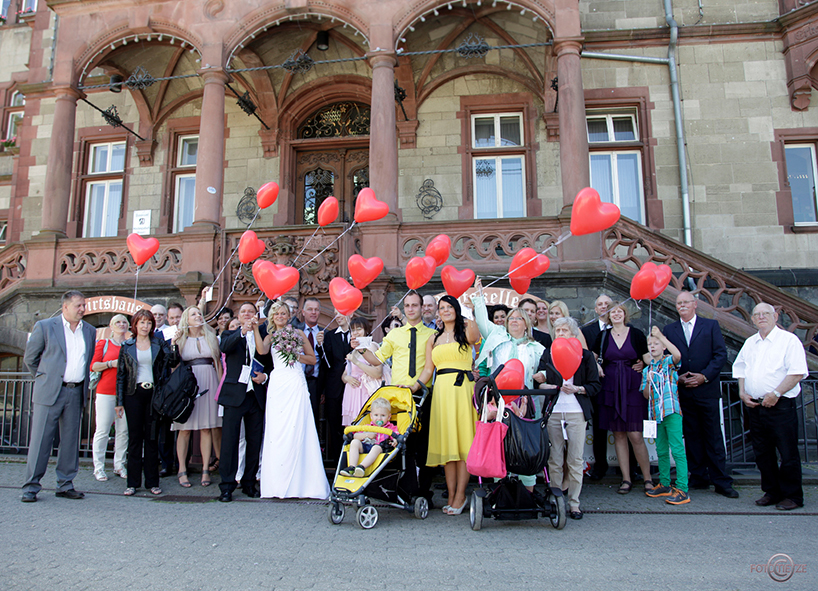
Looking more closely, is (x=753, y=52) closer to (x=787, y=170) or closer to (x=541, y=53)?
(x=787, y=170)

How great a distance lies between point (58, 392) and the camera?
19.9ft

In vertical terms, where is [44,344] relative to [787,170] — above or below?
below

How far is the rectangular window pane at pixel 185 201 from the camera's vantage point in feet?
46.2

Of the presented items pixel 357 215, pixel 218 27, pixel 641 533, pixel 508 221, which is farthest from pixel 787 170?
pixel 218 27

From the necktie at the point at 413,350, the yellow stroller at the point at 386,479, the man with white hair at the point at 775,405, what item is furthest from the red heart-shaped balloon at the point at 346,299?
the man with white hair at the point at 775,405

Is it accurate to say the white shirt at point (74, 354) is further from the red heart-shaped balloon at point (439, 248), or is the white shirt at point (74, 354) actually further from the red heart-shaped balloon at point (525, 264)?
the red heart-shaped balloon at point (525, 264)

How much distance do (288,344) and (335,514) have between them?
185cm

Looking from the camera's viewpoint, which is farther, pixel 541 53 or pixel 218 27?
pixel 541 53

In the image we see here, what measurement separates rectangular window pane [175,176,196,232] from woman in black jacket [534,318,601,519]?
35.7 feet

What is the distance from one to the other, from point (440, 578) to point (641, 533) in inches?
78.8

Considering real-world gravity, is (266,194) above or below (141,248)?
above

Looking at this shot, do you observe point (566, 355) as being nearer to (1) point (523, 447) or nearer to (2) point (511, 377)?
(2) point (511, 377)

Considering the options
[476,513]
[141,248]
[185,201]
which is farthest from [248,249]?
[185,201]

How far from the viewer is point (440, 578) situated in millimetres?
3773
